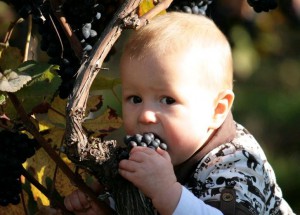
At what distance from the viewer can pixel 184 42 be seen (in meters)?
2.19

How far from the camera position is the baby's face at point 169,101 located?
2.12 m

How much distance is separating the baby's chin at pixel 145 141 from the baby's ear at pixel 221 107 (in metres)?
0.17

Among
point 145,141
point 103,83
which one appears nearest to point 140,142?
point 145,141

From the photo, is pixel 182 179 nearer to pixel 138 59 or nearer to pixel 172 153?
pixel 172 153

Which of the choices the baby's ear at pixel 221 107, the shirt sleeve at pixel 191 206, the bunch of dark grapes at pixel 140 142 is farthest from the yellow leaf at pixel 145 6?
the shirt sleeve at pixel 191 206

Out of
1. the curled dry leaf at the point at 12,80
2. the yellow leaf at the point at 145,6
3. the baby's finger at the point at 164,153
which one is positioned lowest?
the baby's finger at the point at 164,153

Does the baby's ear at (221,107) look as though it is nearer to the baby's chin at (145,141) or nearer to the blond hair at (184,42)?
the blond hair at (184,42)

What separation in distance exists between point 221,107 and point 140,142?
284 millimetres

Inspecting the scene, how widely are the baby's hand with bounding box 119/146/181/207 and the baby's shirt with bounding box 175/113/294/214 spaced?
48mm

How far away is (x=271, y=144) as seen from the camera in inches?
253

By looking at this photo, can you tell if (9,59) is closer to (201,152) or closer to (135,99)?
(135,99)

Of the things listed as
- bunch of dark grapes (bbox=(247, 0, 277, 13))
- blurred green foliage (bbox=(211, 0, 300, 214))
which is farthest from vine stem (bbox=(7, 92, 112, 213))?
blurred green foliage (bbox=(211, 0, 300, 214))

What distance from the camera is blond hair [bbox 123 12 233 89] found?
7.13ft

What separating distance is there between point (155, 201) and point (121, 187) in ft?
0.22
